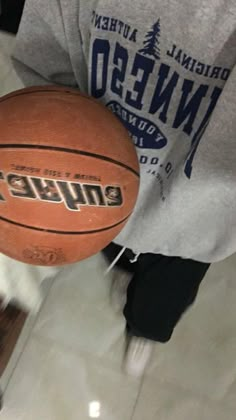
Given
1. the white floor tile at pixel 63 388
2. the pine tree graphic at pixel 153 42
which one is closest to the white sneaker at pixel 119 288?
the white floor tile at pixel 63 388

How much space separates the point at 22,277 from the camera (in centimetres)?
111

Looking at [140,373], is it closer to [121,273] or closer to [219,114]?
[121,273]

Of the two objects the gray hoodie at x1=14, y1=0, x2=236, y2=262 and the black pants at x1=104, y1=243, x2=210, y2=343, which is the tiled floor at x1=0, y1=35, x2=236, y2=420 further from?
the gray hoodie at x1=14, y1=0, x2=236, y2=262

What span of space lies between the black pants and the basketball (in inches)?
12.2

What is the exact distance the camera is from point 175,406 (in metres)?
1.22

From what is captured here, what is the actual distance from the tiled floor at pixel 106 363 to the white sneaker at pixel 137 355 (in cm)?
2

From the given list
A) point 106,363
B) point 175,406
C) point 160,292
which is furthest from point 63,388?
point 160,292

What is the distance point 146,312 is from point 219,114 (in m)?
0.57

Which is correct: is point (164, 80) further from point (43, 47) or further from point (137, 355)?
point (137, 355)

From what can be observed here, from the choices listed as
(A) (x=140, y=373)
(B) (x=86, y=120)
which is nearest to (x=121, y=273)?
(A) (x=140, y=373)

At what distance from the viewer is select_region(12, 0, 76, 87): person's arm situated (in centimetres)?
70

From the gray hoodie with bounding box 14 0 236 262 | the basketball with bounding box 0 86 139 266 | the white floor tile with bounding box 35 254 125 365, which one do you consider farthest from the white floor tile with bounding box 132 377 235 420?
the basketball with bounding box 0 86 139 266

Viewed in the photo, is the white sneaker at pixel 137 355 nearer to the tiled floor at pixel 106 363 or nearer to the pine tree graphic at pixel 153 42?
the tiled floor at pixel 106 363

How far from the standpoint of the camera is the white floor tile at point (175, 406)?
1208 millimetres
